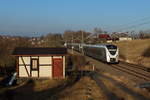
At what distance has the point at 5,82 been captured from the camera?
108 feet

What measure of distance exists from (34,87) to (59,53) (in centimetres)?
573

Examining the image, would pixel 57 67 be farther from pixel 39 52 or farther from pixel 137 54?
pixel 137 54

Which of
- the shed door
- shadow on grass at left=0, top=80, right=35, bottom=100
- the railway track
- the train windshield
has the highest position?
the train windshield

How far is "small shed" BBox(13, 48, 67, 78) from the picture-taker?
31422 mm

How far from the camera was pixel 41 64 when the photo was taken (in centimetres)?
3153

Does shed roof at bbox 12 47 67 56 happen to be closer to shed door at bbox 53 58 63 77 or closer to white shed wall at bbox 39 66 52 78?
shed door at bbox 53 58 63 77

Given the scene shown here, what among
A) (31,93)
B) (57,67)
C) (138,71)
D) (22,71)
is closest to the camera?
(31,93)

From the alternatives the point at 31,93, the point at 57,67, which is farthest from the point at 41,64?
the point at 31,93

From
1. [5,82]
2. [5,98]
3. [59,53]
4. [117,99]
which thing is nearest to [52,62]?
[59,53]

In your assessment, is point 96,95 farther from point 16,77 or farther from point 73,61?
point 73,61

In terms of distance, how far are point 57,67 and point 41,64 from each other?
5.71ft

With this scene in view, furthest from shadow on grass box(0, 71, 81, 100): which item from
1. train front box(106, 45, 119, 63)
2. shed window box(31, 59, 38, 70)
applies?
train front box(106, 45, 119, 63)

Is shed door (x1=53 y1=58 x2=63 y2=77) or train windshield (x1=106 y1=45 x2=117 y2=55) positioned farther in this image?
train windshield (x1=106 y1=45 x2=117 y2=55)

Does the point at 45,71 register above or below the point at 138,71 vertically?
above
